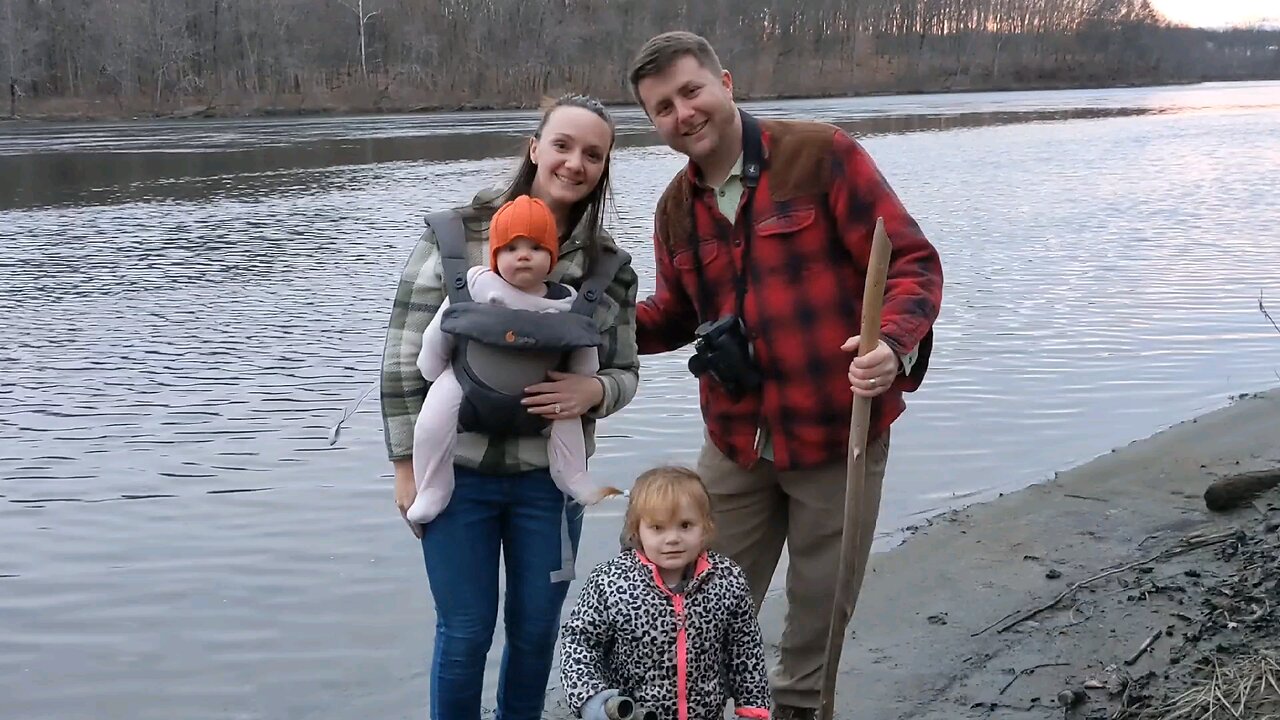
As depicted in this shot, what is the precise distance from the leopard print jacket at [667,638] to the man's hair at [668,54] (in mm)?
1214

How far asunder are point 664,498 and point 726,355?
20.8 inches

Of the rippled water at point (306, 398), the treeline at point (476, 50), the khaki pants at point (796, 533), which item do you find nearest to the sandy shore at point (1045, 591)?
the rippled water at point (306, 398)

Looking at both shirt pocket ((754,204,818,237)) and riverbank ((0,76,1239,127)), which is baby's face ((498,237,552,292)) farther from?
riverbank ((0,76,1239,127))

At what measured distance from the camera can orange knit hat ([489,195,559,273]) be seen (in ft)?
9.81

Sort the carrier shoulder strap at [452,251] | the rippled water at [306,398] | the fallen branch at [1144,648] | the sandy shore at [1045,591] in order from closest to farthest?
the carrier shoulder strap at [452,251] → the fallen branch at [1144,648] → the sandy shore at [1045,591] → the rippled water at [306,398]

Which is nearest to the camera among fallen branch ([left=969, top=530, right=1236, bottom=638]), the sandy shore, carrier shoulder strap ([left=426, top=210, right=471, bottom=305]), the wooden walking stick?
the wooden walking stick

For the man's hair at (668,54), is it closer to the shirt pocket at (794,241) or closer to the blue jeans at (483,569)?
the shirt pocket at (794,241)

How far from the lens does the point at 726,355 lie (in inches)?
131

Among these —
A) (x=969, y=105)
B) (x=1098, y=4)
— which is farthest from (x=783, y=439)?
(x=1098, y=4)

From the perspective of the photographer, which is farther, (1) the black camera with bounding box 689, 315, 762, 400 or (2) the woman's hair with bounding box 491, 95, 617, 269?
(1) the black camera with bounding box 689, 315, 762, 400

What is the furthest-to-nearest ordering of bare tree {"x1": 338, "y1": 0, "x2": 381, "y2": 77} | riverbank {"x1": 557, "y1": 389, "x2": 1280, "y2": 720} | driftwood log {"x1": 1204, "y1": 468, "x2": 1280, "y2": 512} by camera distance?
1. bare tree {"x1": 338, "y1": 0, "x2": 381, "y2": 77}
2. driftwood log {"x1": 1204, "y1": 468, "x2": 1280, "y2": 512}
3. riverbank {"x1": 557, "y1": 389, "x2": 1280, "y2": 720}

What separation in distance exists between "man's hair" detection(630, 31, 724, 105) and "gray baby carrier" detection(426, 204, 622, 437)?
1.93 ft

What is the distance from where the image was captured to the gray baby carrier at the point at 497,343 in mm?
2980

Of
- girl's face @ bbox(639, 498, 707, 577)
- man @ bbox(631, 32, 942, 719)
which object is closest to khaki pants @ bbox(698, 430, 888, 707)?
man @ bbox(631, 32, 942, 719)
